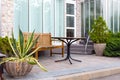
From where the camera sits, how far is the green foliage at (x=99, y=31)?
40.3 ft

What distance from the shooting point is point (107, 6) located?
1555 centimetres

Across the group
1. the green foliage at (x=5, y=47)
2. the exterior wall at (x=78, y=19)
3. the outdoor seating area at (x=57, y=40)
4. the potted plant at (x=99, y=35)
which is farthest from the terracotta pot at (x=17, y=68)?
the exterior wall at (x=78, y=19)

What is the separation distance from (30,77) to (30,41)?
117cm

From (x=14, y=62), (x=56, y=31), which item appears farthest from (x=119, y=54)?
(x=14, y=62)

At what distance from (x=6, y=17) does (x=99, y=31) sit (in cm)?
473

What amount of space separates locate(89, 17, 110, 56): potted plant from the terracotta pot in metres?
6.48

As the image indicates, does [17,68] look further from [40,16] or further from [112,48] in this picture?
[40,16]

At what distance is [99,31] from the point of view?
12344mm

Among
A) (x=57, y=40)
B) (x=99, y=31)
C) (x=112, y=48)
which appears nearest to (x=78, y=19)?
(x=99, y=31)

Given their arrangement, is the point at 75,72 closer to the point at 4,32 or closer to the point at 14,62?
the point at 14,62

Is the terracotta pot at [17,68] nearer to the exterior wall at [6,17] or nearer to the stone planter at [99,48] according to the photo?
the exterior wall at [6,17]

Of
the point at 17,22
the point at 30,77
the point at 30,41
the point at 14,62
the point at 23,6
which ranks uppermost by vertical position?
the point at 23,6

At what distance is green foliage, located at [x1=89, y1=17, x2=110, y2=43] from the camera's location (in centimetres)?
1227

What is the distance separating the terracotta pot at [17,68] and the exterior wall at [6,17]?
5.11 meters
